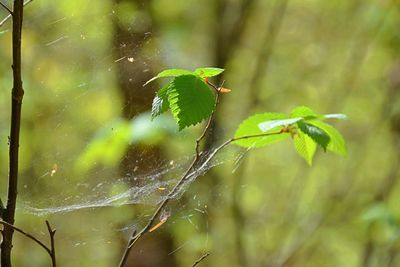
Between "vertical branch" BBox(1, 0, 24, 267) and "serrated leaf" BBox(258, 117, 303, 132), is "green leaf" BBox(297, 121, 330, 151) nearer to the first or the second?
"serrated leaf" BBox(258, 117, 303, 132)

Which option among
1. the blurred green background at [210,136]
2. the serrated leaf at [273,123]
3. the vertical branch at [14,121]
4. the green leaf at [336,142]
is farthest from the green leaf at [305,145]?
the vertical branch at [14,121]

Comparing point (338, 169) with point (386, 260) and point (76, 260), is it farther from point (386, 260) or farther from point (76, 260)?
point (76, 260)

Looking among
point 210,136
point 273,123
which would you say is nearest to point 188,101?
point 273,123

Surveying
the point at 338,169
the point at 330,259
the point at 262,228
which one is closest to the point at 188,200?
the point at 262,228

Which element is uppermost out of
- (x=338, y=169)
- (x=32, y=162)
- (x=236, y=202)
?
(x=32, y=162)

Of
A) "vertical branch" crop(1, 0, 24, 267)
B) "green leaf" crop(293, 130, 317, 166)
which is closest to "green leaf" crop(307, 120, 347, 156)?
"green leaf" crop(293, 130, 317, 166)

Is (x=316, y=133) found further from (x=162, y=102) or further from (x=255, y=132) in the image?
(x=162, y=102)
